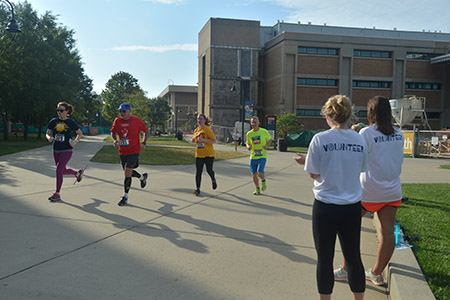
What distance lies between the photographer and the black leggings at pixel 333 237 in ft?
9.14

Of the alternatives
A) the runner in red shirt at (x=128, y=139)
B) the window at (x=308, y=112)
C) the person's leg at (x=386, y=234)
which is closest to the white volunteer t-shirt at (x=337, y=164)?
the person's leg at (x=386, y=234)

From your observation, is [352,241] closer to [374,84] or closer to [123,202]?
[123,202]

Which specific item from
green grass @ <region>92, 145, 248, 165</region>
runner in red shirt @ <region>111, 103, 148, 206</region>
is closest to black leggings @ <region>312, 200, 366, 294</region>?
runner in red shirt @ <region>111, 103, 148, 206</region>

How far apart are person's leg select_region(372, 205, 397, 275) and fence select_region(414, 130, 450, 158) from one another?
23.6 metres

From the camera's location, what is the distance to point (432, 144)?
24297 mm

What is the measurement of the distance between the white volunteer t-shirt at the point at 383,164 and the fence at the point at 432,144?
23557 mm

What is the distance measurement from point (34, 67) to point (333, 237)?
32.2 meters

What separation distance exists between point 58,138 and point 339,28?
6525 centimetres

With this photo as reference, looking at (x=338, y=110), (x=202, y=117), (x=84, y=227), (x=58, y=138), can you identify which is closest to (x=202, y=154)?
(x=202, y=117)

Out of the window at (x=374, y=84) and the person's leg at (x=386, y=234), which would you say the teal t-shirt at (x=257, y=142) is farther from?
the window at (x=374, y=84)

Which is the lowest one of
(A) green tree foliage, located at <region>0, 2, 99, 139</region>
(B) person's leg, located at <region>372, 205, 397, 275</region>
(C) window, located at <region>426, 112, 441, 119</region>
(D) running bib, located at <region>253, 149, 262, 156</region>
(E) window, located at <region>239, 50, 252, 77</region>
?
(B) person's leg, located at <region>372, 205, 397, 275</region>

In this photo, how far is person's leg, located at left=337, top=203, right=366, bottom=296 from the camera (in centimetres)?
280

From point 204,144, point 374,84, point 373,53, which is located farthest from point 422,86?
point 204,144

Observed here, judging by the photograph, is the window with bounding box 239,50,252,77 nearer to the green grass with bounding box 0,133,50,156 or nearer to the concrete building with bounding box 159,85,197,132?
the green grass with bounding box 0,133,50,156
